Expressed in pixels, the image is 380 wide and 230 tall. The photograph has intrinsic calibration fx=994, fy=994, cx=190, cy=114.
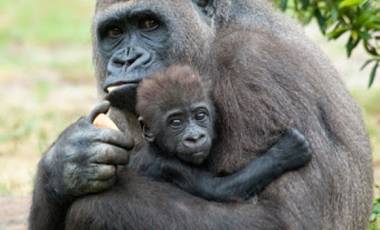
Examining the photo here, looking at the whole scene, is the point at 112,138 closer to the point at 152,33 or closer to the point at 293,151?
the point at 152,33

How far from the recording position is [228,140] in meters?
5.93

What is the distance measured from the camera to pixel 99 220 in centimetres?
576

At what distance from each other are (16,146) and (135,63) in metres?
6.02

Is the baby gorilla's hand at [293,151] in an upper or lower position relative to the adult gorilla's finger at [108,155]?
upper

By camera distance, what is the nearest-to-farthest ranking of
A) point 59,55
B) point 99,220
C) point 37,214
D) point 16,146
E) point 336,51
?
1. point 99,220
2. point 37,214
3. point 16,146
4. point 336,51
5. point 59,55

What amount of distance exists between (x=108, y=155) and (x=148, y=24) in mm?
1121

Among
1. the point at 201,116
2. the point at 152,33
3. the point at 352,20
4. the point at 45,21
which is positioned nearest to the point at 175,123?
the point at 201,116

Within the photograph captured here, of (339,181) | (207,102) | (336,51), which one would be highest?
(207,102)

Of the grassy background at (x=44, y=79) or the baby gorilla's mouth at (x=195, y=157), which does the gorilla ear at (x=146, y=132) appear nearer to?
the baby gorilla's mouth at (x=195, y=157)

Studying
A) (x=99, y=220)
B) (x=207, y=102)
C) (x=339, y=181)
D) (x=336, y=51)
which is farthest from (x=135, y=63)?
(x=336, y=51)

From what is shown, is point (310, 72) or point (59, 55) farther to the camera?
point (59, 55)

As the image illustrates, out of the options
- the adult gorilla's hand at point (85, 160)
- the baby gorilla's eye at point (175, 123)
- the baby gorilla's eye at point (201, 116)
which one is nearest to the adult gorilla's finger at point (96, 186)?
the adult gorilla's hand at point (85, 160)

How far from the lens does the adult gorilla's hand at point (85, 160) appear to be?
231 inches

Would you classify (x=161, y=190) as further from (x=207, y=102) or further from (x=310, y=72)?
(x=310, y=72)
